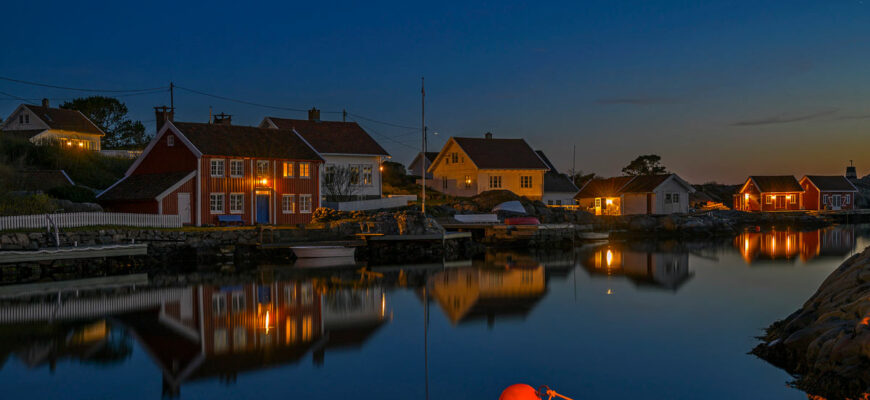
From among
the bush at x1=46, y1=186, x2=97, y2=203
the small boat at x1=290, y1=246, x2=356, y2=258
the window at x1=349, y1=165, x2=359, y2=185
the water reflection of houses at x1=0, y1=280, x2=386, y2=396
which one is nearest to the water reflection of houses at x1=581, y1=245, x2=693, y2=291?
the water reflection of houses at x1=0, y1=280, x2=386, y2=396

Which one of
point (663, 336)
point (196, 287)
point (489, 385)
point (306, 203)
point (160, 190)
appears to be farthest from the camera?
point (306, 203)

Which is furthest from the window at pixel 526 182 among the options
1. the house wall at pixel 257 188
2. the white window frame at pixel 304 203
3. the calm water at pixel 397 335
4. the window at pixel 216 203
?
the window at pixel 216 203

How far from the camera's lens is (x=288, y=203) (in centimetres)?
3988

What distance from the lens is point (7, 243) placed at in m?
28.1

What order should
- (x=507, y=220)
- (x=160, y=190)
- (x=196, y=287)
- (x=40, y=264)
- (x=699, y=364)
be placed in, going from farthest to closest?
(x=507, y=220), (x=160, y=190), (x=40, y=264), (x=196, y=287), (x=699, y=364)

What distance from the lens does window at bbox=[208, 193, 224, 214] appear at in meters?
37.1

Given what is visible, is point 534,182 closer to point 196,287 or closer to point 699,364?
point 196,287

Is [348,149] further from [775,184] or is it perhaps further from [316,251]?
[775,184]

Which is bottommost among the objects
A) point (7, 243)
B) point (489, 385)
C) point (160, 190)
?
point (489, 385)

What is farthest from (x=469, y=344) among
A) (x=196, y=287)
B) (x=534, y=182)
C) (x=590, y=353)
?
(x=534, y=182)

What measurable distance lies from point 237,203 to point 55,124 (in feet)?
112

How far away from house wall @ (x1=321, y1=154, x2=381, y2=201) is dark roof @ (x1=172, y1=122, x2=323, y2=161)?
5104 mm

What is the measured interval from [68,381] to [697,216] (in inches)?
2214

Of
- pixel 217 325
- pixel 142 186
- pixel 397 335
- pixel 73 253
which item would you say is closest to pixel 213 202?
pixel 142 186
